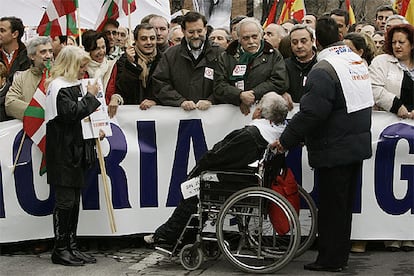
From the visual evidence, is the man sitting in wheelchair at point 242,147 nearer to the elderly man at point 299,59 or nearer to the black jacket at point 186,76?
the elderly man at point 299,59

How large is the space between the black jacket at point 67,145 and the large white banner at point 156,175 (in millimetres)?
583

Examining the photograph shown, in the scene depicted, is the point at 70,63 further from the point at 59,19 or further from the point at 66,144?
the point at 59,19

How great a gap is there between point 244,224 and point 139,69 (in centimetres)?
229

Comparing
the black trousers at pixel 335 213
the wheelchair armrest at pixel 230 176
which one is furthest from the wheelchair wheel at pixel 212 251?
the black trousers at pixel 335 213

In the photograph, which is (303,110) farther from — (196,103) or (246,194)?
(196,103)

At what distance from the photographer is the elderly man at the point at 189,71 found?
925cm

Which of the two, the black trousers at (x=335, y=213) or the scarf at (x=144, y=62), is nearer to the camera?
the black trousers at (x=335, y=213)

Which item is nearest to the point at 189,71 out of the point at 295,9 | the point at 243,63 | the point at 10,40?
the point at 243,63

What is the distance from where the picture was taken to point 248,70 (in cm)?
892

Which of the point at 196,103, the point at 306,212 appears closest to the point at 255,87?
the point at 196,103

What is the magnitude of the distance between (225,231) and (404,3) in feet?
19.1

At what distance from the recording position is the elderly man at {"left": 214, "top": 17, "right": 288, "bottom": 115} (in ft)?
29.1

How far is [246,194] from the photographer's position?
7.84 m

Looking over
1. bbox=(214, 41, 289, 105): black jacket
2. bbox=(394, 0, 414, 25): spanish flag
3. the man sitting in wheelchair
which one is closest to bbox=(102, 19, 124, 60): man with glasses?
bbox=(214, 41, 289, 105): black jacket
